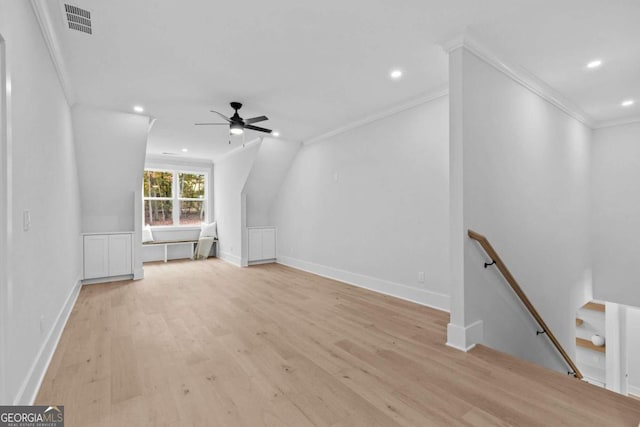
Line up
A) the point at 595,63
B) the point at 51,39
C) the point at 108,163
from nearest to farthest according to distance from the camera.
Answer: the point at 51,39
the point at 595,63
the point at 108,163

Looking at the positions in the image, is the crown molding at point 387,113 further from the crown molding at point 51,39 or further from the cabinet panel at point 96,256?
the cabinet panel at point 96,256

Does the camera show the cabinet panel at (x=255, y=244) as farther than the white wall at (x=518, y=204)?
Yes

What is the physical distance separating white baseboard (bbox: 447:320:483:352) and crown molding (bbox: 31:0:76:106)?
13.4 feet

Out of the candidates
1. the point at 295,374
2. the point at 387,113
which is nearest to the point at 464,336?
the point at 295,374

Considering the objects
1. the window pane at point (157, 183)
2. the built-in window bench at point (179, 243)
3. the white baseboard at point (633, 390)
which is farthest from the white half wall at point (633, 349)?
the window pane at point (157, 183)

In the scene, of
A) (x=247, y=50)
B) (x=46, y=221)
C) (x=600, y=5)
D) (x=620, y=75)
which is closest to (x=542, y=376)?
(x=600, y=5)

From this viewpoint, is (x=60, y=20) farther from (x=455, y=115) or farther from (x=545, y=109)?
(x=545, y=109)

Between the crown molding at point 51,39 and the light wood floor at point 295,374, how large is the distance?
2.68 meters

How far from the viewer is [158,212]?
7414mm

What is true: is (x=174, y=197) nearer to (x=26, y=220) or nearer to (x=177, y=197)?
(x=177, y=197)

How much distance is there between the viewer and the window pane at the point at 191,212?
7.75 metres

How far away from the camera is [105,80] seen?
3266 millimetres

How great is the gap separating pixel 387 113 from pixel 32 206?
13.0 feet
